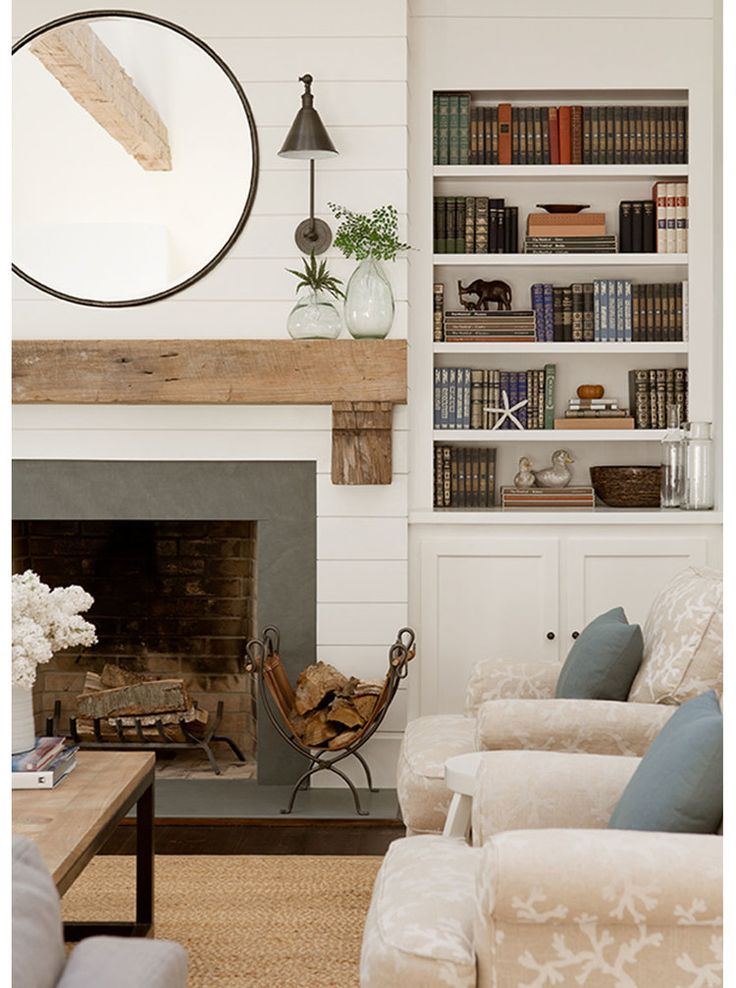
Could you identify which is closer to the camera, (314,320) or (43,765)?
(43,765)

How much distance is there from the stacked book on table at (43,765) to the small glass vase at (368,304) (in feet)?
6.11

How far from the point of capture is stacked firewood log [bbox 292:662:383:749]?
405 cm

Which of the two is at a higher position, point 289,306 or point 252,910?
point 289,306

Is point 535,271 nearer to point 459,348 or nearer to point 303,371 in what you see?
point 459,348

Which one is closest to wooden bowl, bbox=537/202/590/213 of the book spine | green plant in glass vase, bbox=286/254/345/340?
the book spine

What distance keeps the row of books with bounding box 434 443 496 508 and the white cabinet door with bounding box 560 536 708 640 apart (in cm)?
45

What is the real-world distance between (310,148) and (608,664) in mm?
2035

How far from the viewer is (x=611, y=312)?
460 cm

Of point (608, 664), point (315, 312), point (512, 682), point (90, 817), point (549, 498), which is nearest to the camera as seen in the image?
point (90, 817)

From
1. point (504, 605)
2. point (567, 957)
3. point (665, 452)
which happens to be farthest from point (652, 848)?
point (665, 452)

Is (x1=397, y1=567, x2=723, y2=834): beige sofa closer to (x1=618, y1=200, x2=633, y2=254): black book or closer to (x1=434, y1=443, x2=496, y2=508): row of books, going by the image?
(x1=434, y1=443, x2=496, y2=508): row of books

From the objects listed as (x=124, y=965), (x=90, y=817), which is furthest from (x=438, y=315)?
(x=124, y=965)

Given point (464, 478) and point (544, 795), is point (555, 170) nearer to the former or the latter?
point (464, 478)

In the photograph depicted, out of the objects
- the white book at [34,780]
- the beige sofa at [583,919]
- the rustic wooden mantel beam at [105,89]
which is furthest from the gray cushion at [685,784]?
the rustic wooden mantel beam at [105,89]
